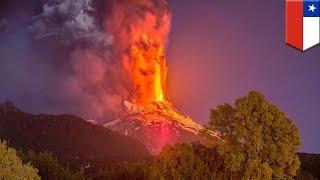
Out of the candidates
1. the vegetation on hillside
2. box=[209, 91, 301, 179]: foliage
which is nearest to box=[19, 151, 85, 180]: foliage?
the vegetation on hillside

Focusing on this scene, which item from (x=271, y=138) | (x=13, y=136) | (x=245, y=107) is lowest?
(x=271, y=138)

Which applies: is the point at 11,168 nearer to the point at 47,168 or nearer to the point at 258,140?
the point at 47,168

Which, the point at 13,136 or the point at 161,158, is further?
the point at 13,136

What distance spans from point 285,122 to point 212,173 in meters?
8.50

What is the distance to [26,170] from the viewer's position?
89.9 ft

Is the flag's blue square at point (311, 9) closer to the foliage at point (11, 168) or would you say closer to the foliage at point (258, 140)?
the foliage at point (258, 140)

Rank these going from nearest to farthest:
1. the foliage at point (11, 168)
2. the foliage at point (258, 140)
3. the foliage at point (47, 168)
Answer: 1. the foliage at point (11, 168)
2. the foliage at point (258, 140)
3. the foliage at point (47, 168)

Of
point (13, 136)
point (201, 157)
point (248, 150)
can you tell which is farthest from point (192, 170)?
point (13, 136)

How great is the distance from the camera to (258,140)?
43000mm

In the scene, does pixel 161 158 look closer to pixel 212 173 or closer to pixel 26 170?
pixel 212 173

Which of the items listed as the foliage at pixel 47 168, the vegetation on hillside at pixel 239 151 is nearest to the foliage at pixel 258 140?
the vegetation on hillside at pixel 239 151

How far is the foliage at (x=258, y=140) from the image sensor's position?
42562mm

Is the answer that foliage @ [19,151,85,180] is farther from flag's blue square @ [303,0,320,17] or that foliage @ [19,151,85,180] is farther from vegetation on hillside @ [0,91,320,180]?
flag's blue square @ [303,0,320,17]

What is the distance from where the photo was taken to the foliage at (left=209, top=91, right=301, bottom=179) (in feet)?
140
